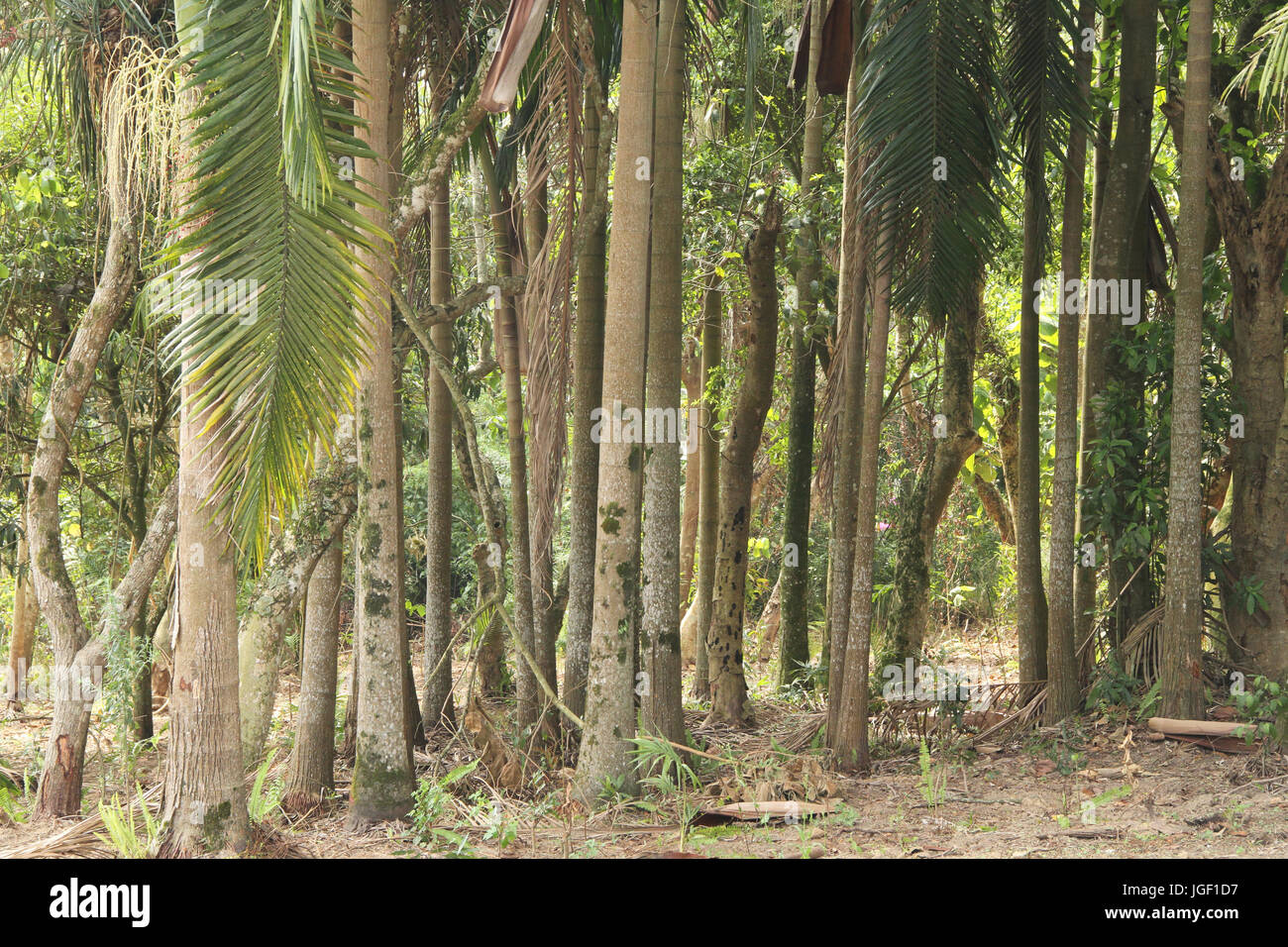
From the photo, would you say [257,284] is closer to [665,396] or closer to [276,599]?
[276,599]

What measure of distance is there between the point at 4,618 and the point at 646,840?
13567mm

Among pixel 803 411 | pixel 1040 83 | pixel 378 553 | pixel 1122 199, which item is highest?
pixel 1040 83

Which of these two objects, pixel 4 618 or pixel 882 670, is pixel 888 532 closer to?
pixel 882 670

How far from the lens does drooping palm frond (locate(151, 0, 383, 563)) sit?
4320 mm

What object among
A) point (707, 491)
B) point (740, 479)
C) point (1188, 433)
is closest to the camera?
point (1188, 433)

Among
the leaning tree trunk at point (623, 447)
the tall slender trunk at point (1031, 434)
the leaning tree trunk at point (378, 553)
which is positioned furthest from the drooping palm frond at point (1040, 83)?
the leaning tree trunk at point (378, 553)

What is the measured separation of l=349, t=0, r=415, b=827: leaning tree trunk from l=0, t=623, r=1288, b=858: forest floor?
0.27 meters

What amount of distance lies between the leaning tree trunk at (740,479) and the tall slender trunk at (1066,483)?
2719mm

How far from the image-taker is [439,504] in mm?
9477

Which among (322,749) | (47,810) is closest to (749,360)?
(322,749)

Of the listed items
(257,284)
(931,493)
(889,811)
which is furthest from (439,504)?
(257,284)

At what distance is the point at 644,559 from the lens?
7.27 meters

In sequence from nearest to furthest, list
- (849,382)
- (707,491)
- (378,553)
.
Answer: (378,553) < (849,382) < (707,491)

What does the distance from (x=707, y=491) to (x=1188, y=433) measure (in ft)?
17.0
